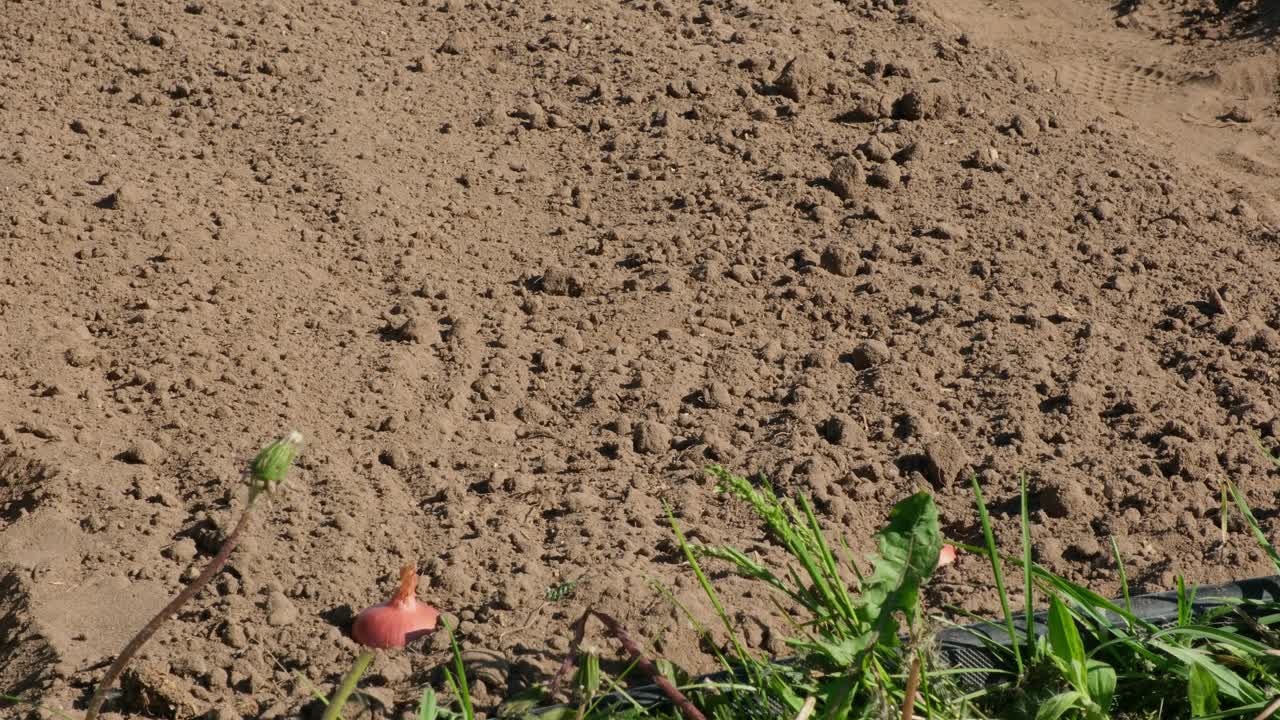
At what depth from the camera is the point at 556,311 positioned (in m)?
3.61

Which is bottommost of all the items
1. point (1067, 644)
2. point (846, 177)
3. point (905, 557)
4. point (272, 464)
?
point (1067, 644)

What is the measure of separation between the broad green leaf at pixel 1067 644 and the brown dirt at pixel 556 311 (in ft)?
1.42

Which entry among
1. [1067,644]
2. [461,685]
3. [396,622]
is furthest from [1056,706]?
[396,622]

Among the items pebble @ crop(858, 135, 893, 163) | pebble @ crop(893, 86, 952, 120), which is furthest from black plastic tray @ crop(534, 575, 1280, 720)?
pebble @ crop(893, 86, 952, 120)

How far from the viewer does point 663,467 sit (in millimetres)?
3109

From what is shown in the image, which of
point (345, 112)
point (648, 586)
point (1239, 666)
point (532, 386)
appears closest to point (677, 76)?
point (345, 112)

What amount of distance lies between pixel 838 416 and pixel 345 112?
2063 mm

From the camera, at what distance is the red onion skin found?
2.51m

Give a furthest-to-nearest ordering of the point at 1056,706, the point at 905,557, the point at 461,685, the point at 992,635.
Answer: the point at 992,635 < the point at 1056,706 < the point at 461,685 < the point at 905,557

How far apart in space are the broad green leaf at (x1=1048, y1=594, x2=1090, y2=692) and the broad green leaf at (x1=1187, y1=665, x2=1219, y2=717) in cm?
19

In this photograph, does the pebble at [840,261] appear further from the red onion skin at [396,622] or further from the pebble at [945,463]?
the red onion skin at [396,622]

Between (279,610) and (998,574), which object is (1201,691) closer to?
(998,574)

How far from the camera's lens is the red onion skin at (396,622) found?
2.51 meters

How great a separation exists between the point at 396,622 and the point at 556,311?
1295 mm
